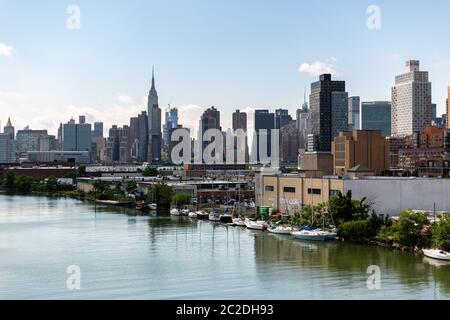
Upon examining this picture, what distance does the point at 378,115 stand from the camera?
8612cm

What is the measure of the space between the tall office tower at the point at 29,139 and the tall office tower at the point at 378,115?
47.0 metres

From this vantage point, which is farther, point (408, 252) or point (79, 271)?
point (408, 252)

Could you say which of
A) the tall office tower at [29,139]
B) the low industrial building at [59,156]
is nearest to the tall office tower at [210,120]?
the low industrial building at [59,156]

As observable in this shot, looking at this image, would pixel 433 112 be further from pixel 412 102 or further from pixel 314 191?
pixel 314 191

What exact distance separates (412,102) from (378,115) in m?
10.5

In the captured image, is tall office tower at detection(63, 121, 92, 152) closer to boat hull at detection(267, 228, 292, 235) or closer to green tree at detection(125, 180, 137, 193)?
green tree at detection(125, 180, 137, 193)

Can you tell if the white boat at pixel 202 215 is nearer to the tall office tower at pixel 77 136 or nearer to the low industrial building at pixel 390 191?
the low industrial building at pixel 390 191

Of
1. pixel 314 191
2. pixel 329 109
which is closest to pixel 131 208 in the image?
pixel 314 191

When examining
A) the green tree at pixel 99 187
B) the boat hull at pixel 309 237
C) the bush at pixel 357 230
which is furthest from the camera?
the green tree at pixel 99 187

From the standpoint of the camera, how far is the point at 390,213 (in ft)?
61.5

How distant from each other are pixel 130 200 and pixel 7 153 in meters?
56.9

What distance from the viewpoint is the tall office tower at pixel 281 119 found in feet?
268
